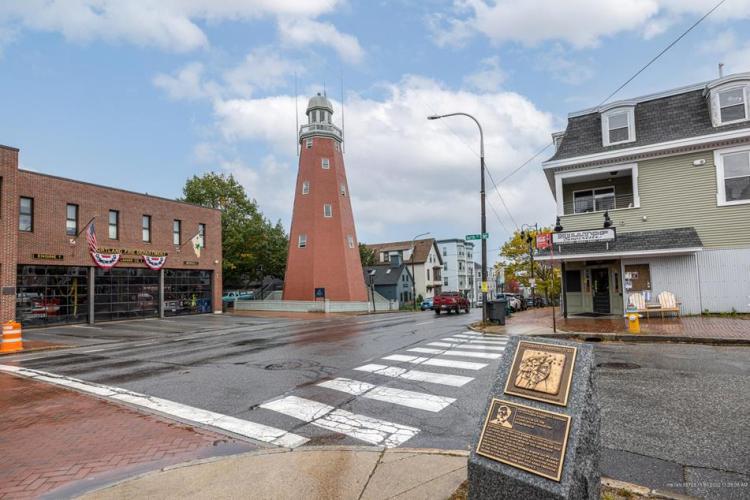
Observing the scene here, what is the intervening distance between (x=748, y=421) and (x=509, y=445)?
4.12 metres

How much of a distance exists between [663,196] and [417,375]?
15263 millimetres

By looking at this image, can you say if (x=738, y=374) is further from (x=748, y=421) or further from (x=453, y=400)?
(x=453, y=400)

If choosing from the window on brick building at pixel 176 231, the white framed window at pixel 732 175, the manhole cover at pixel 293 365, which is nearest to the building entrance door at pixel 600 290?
the white framed window at pixel 732 175

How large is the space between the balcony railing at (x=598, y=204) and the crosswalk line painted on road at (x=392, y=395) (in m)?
16.0

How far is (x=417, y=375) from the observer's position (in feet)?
28.6

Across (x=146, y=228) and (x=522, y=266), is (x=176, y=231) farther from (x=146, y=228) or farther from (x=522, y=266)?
(x=522, y=266)

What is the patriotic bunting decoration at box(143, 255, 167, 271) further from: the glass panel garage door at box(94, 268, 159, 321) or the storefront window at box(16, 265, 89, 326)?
the storefront window at box(16, 265, 89, 326)

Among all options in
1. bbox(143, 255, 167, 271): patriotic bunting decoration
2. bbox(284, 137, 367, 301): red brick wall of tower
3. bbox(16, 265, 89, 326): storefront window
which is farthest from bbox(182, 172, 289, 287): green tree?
bbox(16, 265, 89, 326): storefront window

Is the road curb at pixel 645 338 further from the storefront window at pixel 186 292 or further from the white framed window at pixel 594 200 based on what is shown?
the storefront window at pixel 186 292

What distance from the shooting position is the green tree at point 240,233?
146 ft

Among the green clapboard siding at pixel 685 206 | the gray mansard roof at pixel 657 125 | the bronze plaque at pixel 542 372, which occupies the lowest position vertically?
the bronze plaque at pixel 542 372

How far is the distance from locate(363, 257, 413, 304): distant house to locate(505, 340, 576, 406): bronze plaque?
53.2 meters

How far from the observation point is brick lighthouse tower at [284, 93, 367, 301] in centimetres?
3834

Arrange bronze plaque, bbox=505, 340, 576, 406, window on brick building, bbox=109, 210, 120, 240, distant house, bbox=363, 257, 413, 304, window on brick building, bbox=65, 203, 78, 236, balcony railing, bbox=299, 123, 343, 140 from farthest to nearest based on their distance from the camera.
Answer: distant house, bbox=363, 257, 413, 304 < balcony railing, bbox=299, 123, 343, 140 < window on brick building, bbox=109, 210, 120, 240 < window on brick building, bbox=65, 203, 78, 236 < bronze plaque, bbox=505, 340, 576, 406
